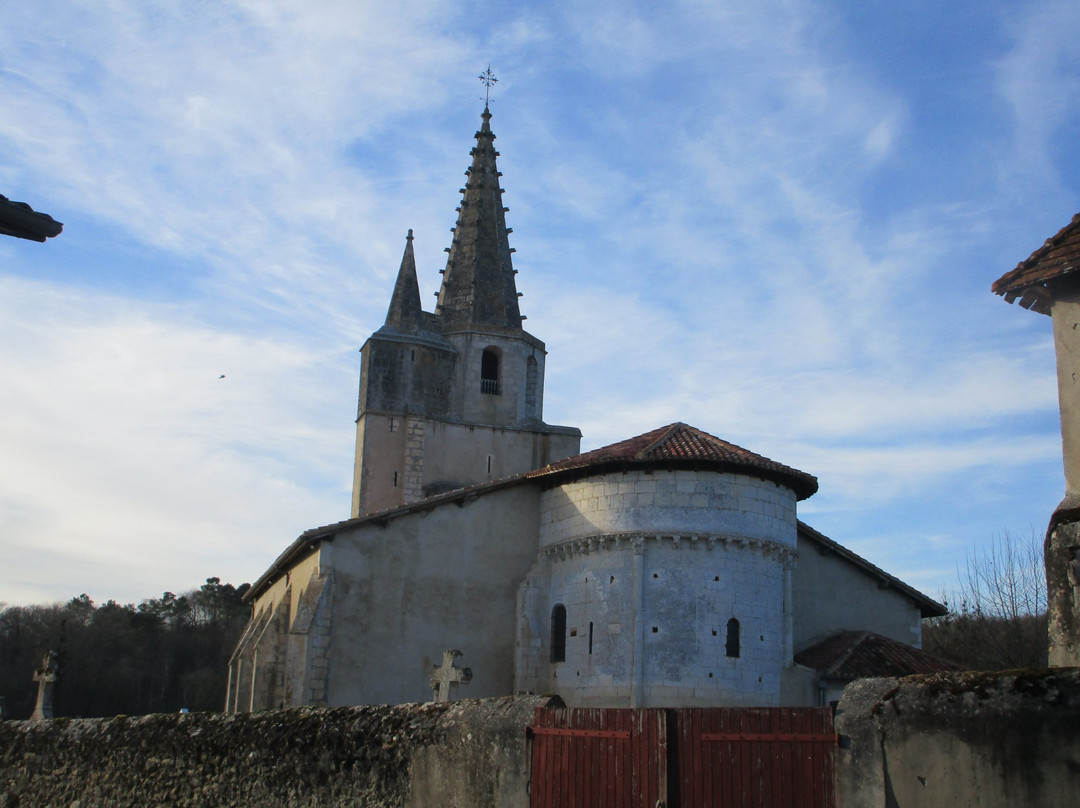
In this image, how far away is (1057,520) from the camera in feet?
33.2

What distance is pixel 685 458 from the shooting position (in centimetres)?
2095

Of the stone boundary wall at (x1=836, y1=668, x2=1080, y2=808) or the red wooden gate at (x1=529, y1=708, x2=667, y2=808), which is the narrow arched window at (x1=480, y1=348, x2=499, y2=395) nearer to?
the red wooden gate at (x1=529, y1=708, x2=667, y2=808)

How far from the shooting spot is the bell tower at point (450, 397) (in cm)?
3475

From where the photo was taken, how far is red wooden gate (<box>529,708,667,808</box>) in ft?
22.7

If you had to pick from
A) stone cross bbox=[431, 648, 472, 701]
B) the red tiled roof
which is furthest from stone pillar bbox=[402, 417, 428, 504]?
stone cross bbox=[431, 648, 472, 701]

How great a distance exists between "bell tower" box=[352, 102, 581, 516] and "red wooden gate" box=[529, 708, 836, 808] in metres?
27.1

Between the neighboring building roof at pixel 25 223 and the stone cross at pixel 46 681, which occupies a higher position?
the neighboring building roof at pixel 25 223

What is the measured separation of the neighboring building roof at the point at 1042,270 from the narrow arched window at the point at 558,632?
487 inches

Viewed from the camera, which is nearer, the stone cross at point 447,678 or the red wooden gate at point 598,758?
the red wooden gate at point 598,758

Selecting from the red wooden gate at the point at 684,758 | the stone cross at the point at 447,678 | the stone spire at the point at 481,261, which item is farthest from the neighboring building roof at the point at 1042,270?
the stone spire at the point at 481,261

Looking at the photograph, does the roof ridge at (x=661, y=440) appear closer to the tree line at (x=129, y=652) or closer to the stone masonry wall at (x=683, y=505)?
the stone masonry wall at (x=683, y=505)

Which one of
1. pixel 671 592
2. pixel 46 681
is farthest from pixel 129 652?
pixel 671 592

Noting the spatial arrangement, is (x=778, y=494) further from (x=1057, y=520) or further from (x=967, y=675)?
(x=967, y=675)

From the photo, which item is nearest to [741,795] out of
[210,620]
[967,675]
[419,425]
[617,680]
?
[967,675]
